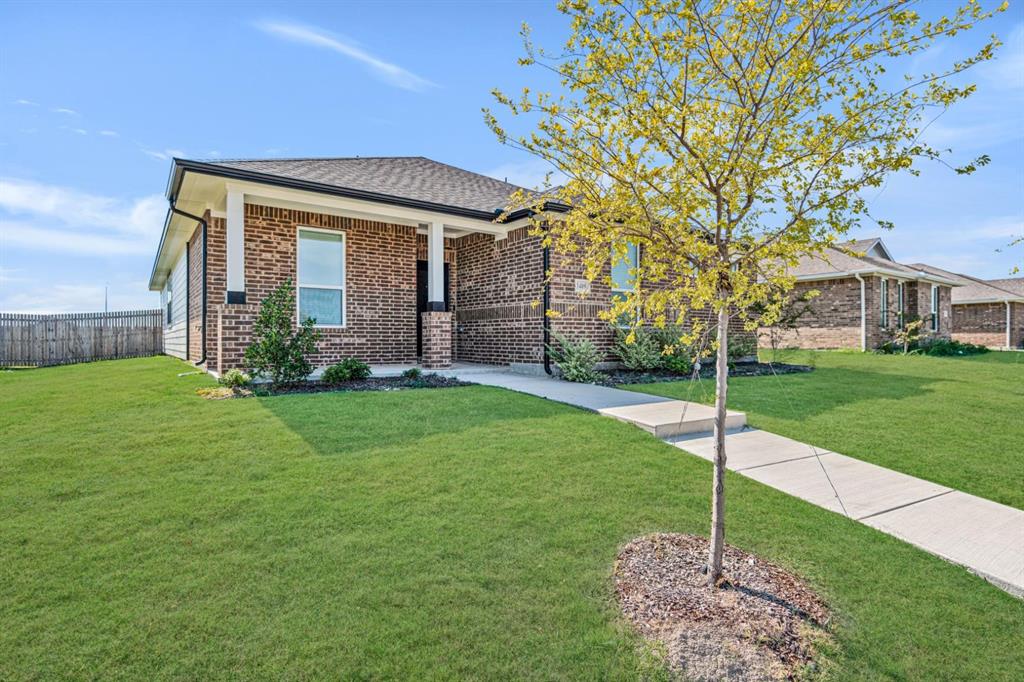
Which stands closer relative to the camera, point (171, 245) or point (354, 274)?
point (354, 274)

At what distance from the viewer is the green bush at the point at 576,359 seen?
29.8 ft

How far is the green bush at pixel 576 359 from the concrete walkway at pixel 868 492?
7.75 feet

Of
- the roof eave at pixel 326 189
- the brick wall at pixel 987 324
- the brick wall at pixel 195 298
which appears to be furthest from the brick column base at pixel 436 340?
the brick wall at pixel 987 324

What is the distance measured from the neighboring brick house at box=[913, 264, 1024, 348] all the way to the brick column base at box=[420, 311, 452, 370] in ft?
89.3

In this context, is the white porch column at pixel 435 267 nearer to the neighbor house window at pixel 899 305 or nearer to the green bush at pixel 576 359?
the green bush at pixel 576 359

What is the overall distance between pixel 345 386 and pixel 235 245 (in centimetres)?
275

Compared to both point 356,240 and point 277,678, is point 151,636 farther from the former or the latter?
point 356,240

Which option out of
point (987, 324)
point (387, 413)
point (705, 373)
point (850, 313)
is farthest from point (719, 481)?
point (987, 324)

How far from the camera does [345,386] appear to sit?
26.1 feet

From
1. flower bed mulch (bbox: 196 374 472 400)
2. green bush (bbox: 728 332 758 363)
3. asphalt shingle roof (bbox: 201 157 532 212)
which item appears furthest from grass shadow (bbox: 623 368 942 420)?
asphalt shingle roof (bbox: 201 157 532 212)

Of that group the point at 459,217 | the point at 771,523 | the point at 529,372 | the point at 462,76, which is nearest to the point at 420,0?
the point at 462,76

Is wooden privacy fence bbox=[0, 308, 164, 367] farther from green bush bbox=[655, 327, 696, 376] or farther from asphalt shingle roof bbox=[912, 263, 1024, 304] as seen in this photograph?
asphalt shingle roof bbox=[912, 263, 1024, 304]

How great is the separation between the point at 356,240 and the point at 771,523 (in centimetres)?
919

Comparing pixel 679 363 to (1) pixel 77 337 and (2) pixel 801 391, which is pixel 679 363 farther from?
(1) pixel 77 337
